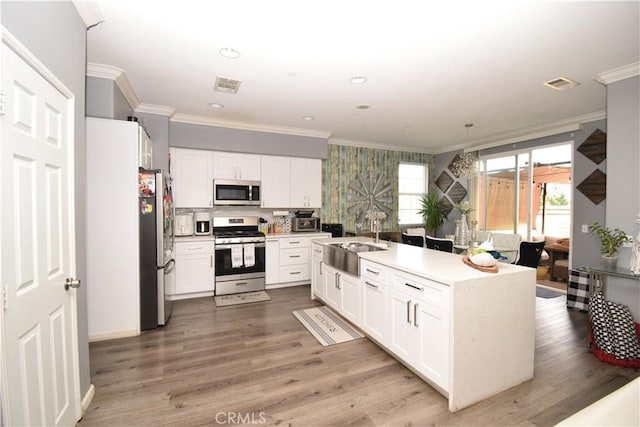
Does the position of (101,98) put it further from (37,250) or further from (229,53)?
(37,250)

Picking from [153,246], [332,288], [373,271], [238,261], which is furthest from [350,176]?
[153,246]

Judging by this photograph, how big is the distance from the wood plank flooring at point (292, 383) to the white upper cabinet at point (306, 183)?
2483 mm

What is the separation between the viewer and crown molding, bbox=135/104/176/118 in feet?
12.9

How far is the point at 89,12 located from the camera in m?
1.97

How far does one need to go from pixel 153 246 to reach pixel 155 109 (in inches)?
79.5

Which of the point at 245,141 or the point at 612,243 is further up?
the point at 245,141

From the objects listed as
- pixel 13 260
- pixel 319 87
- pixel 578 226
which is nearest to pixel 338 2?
pixel 319 87

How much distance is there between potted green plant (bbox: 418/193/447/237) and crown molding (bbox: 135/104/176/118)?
17.1ft

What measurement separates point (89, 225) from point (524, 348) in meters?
3.92

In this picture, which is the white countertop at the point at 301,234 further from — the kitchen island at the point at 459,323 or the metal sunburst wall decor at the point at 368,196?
the kitchen island at the point at 459,323

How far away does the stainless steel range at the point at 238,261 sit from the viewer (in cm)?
439

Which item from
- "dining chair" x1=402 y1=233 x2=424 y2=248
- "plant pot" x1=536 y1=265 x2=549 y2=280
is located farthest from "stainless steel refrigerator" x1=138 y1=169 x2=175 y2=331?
"plant pot" x1=536 y1=265 x2=549 y2=280

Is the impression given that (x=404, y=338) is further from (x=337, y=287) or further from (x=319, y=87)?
(x=319, y=87)

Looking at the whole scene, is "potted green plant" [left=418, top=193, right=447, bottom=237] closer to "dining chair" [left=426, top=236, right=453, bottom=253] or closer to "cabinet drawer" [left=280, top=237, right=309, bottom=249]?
"dining chair" [left=426, top=236, right=453, bottom=253]
